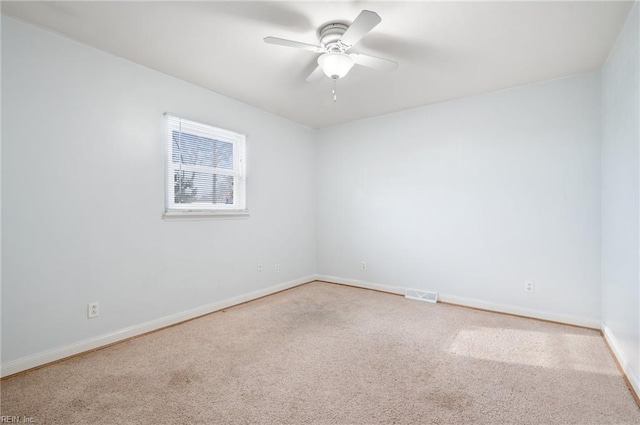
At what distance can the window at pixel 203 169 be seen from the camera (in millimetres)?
3000

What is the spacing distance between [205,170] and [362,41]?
2.05 m

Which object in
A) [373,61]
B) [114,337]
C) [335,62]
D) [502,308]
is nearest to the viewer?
[335,62]

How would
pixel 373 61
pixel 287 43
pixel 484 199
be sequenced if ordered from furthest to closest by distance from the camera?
pixel 484 199
pixel 373 61
pixel 287 43

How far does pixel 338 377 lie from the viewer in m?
1.99

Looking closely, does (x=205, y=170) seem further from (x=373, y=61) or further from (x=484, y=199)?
(x=484, y=199)

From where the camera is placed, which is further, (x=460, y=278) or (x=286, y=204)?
(x=286, y=204)

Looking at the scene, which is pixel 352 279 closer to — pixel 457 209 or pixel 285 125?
pixel 457 209

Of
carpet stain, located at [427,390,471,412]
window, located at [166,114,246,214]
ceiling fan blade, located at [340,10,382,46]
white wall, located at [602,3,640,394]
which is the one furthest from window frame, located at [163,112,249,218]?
white wall, located at [602,3,640,394]

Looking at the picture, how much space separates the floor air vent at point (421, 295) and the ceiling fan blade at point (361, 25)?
118 inches

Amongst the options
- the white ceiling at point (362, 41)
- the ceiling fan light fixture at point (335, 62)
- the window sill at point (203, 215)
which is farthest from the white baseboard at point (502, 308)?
the ceiling fan light fixture at point (335, 62)

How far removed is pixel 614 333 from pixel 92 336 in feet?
13.5

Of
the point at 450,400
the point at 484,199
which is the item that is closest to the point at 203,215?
the point at 450,400

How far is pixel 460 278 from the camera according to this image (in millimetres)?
3570

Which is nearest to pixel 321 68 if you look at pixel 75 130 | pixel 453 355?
pixel 75 130
